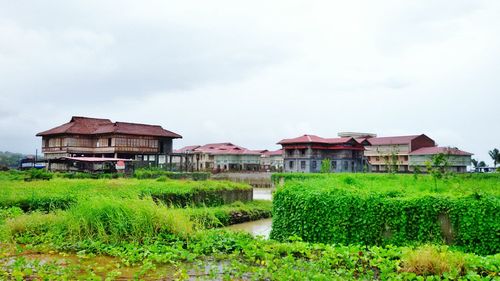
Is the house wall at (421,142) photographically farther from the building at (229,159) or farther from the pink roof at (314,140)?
the building at (229,159)

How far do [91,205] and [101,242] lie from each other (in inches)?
41.8

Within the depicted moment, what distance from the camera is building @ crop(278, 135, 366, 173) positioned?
6125 cm

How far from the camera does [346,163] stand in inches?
2453

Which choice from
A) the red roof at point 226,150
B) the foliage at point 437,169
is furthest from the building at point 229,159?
the foliage at point 437,169

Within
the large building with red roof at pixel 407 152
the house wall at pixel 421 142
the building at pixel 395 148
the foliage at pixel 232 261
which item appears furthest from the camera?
the house wall at pixel 421 142

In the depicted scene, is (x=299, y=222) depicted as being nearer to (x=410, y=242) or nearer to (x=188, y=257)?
(x=410, y=242)

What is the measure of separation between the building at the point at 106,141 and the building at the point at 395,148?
31054mm

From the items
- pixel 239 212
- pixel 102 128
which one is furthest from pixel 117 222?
pixel 102 128

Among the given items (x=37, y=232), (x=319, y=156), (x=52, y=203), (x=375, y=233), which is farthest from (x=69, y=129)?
(x=375, y=233)

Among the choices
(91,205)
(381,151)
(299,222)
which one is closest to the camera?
(91,205)

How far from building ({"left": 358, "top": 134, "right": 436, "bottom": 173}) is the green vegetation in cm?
5823

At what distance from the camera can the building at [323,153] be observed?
61.2m

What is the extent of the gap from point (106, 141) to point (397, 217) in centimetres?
4798

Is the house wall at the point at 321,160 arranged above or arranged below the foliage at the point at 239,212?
above
